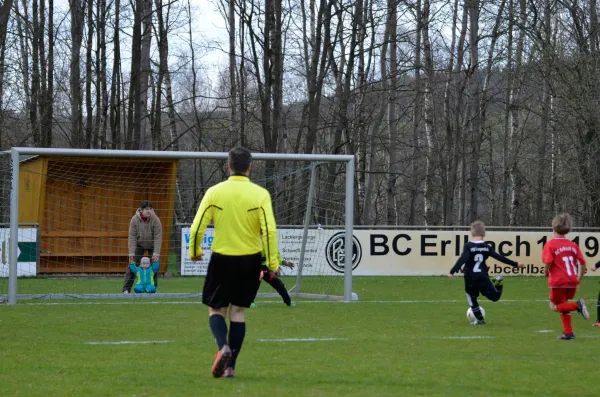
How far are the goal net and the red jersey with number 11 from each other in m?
8.04

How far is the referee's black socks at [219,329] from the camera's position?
723cm

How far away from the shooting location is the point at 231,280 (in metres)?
7.21

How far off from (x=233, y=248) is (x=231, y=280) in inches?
10.0

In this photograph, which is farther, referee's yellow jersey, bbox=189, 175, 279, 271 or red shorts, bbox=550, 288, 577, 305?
red shorts, bbox=550, 288, 577, 305

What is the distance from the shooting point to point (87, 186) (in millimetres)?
24750

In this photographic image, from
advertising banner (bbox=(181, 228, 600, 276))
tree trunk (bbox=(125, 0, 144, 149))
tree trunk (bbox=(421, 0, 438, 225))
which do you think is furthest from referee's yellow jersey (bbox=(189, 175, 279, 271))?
tree trunk (bbox=(421, 0, 438, 225))

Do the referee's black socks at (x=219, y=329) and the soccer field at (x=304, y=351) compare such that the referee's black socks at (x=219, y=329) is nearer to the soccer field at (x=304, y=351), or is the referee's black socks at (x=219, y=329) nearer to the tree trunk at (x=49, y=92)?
the soccer field at (x=304, y=351)

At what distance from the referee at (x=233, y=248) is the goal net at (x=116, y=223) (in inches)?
429

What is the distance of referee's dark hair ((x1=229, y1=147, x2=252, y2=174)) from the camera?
742 cm

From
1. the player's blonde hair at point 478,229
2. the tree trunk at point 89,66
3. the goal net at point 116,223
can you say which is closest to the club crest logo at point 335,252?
the goal net at point 116,223

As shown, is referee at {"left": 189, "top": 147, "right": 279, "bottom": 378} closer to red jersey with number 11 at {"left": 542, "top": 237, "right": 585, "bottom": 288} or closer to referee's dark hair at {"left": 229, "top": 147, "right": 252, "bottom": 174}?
referee's dark hair at {"left": 229, "top": 147, "right": 252, "bottom": 174}

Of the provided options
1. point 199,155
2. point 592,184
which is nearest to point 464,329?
point 199,155

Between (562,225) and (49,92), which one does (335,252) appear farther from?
(49,92)

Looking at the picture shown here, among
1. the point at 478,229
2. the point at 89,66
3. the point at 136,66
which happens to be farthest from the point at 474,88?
the point at 478,229
